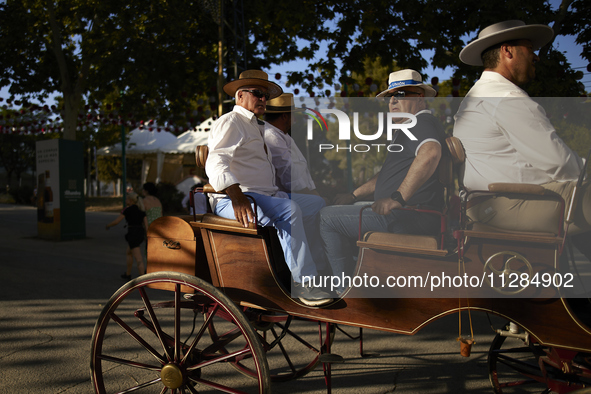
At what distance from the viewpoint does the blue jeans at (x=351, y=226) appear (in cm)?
225

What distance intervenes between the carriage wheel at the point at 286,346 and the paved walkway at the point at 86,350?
139 mm

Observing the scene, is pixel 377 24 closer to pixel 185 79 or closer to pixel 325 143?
pixel 185 79

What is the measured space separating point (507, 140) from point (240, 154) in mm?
1628

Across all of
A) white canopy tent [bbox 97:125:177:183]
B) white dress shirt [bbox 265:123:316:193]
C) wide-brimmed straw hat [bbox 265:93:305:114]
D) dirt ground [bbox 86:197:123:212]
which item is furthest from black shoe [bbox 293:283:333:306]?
dirt ground [bbox 86:197:123:212]

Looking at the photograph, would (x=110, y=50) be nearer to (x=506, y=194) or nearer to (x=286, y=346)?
(x=286, y=346)

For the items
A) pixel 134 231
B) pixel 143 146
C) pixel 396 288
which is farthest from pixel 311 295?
pixel 143 146

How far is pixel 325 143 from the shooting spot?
7.22 ft

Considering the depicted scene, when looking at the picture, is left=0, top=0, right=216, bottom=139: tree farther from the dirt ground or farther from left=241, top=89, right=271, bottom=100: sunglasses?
the dirt ground

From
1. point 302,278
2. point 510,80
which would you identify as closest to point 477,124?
point 510,80

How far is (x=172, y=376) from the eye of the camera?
246 centimetres

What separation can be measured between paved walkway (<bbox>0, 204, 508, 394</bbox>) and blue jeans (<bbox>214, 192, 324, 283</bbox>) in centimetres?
118

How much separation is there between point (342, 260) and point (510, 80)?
121 centimetres

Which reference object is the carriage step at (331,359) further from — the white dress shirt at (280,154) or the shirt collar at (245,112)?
the shirt collar at (245,112)

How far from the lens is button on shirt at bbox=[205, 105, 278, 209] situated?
2.79 metres
